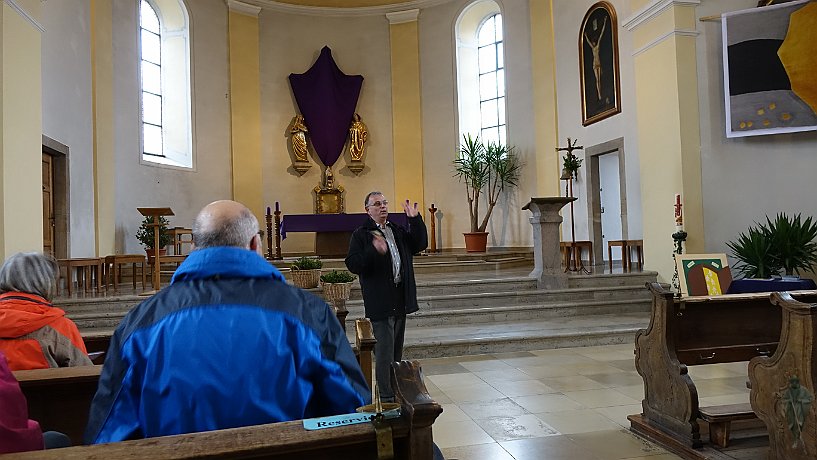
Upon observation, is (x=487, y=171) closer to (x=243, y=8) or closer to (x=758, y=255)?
(x=758, y=255)

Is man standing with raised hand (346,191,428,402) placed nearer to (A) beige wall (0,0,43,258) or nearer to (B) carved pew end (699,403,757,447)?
(B) carved pew end (699,403,757,447)

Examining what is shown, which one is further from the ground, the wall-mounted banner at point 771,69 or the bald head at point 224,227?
the wall-mounted banner at point 771,69

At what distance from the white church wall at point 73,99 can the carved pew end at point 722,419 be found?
8008 millimetres

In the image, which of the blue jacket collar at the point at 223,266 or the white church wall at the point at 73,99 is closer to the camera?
the blue jacket collar at the point at 223,266

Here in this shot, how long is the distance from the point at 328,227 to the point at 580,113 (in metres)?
4.96

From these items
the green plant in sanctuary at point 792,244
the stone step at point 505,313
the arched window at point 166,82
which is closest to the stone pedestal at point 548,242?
the stone step at point 505,313

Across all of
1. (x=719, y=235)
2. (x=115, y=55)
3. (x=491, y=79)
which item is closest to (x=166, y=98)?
(x=115, y=55)

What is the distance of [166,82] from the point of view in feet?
40.1

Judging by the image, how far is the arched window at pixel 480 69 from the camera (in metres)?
13.5

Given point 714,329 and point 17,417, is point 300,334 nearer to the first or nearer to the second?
point 17,417

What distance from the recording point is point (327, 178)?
13625mm

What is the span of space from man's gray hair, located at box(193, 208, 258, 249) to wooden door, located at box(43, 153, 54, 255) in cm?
779

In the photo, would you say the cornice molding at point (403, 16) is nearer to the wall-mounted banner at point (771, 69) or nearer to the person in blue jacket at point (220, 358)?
the wall-mounted banner at point (771, 69)

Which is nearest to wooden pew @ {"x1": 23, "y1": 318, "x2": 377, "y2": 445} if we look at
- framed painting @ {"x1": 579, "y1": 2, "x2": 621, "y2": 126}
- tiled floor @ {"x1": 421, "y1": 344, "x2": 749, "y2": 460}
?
tiled floor @ {"x1": 421, "y1": 344, "x2": 749, "y2": 460}
